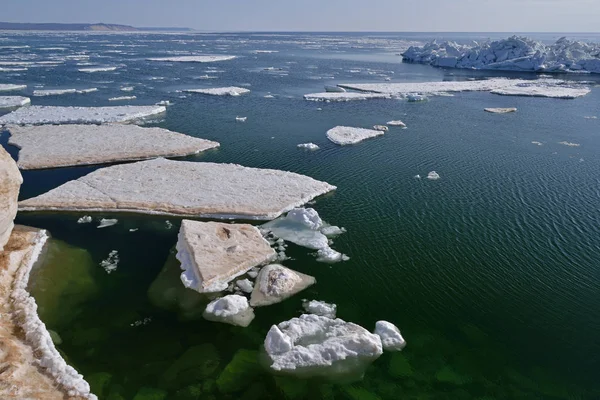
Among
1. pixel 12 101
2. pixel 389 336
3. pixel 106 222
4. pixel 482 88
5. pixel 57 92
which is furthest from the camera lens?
pixel 482 88

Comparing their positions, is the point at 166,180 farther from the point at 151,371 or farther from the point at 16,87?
the point at 16,87

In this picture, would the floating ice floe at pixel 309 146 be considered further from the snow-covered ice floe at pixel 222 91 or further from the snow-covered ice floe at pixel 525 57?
the snow-covered ice floe at pixel 525 57

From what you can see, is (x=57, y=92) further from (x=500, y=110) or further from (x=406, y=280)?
(x=500, y=110)

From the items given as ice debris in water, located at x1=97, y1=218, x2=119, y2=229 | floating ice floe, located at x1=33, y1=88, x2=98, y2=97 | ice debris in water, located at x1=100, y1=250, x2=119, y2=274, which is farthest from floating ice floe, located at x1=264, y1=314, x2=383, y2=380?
floating ice floe, located at x1=33, y1=88, x2=98, y2=97

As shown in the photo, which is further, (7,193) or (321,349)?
(7,193)

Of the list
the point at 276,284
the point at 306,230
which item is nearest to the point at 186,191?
the point at 306,230

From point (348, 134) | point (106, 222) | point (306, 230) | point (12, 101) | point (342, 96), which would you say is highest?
point (342, 96)

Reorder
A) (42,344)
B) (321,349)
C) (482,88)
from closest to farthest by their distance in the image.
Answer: (42,344) → (321,349) → (482,88)

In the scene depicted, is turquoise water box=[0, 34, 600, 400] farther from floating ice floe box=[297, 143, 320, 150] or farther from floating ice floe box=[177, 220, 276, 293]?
floating ice floe box=[177, 220, 276, 293]
